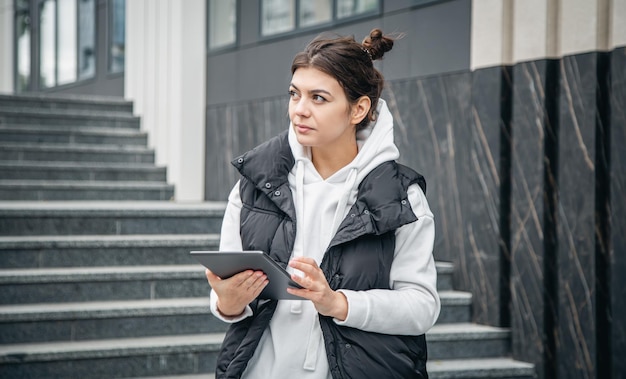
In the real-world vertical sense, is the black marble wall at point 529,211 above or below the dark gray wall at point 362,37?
below

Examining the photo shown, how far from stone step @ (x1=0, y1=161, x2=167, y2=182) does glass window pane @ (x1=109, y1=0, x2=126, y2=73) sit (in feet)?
10.5

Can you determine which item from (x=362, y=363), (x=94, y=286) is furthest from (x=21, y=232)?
(x=362, y=363)

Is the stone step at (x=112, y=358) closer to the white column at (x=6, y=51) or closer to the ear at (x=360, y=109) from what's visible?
the ear at (x=360, y=109)

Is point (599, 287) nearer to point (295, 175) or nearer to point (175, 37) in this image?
point (295, 175)

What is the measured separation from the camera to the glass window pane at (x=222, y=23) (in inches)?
339

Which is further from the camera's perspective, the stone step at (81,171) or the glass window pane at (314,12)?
the stone step at (81,171)

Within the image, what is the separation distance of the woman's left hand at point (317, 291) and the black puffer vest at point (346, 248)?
0.08 meters

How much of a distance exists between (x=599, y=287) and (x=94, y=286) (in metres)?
2.99

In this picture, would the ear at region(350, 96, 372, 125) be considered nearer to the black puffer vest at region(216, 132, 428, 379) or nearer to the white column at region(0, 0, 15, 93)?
the black puffer vest at region(216, 132, 428, 379)

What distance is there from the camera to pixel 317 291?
2.07m

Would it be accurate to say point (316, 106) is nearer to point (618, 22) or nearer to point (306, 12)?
point (618, 22)

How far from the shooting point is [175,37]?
8.82m

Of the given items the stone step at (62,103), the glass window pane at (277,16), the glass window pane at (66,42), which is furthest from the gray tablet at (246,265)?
the glass window pane at (66,42)

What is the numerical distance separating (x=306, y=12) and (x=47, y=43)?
814cm
